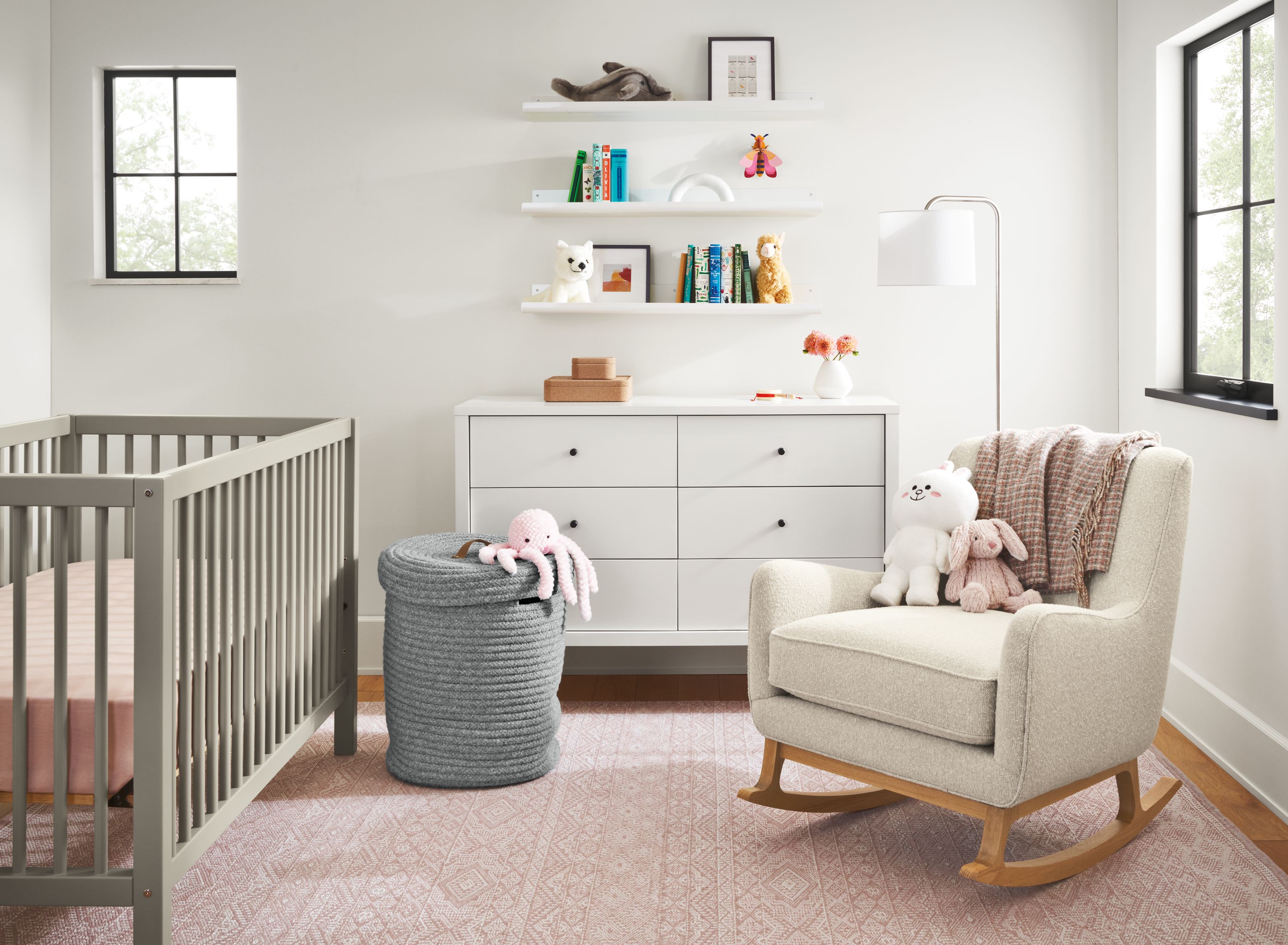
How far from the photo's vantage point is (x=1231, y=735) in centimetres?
253

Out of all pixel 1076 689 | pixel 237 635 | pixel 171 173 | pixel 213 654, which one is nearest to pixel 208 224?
pixel 171 173

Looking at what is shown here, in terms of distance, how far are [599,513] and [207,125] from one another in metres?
1.78

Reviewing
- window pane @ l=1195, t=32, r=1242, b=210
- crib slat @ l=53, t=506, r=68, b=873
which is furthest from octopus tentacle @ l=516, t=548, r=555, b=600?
window pane @ l=1195, t=32, r=1242, b=210

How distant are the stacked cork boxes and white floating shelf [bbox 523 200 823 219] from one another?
1.61 feet

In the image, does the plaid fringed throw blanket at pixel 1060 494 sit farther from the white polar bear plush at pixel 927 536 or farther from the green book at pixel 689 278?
the green book at pixel 689 278

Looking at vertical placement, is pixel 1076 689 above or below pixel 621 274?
below

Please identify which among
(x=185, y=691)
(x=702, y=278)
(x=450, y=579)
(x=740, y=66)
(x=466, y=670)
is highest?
(x=740, y=66)

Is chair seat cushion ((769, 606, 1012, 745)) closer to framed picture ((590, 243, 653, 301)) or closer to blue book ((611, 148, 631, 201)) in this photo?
framed picture ((590, 243, 653, 301))

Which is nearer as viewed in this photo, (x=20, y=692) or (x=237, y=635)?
(x=20, y=692)

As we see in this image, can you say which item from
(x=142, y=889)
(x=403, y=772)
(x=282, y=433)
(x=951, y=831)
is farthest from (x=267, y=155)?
(x=951, y=831)

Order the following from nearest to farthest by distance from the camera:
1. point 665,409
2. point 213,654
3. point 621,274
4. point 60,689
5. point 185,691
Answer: point 60,689
point 185,691
point 213,654
point 665,409
point 621,274

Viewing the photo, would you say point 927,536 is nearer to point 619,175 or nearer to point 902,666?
point 902,666

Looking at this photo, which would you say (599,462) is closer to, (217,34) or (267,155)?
(267,155)

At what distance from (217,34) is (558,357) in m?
1.42
